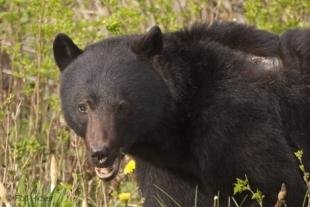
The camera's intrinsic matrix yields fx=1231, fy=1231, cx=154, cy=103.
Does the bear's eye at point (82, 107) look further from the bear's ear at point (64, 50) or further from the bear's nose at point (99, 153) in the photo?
the bear's ear at point (64, 50)

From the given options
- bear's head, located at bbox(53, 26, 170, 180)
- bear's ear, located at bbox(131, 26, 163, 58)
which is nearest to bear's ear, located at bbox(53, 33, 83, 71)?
bear's head, located at bbox(53, 26, 170, 180)

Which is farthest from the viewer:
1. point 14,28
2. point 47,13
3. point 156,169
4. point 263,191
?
point 14,28

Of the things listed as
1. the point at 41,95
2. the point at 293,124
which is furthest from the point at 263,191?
the point at 41,95

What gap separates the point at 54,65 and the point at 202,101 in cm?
266

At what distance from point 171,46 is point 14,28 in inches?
131

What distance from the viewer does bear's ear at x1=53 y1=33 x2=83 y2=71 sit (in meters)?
8.37

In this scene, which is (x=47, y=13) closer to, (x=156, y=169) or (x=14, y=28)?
(x=14, y=28)

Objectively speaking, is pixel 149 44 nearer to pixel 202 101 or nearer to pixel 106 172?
pixel 202 101

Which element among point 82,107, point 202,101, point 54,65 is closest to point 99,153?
point 82,107

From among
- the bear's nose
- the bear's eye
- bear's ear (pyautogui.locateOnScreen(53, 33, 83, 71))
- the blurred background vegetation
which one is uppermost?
bear's ear (pyautogui.locateOnScreen(53, 33, 83, 71))

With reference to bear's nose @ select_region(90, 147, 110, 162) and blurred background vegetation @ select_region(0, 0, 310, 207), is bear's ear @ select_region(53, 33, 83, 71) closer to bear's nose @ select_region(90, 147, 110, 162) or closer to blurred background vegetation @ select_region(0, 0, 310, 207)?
blurred background vegetation @ select_region(0, 0, 310, 207)

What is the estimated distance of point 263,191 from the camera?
26.6 feet

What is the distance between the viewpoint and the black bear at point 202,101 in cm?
808

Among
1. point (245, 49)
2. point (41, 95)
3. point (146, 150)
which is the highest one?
point (245, 49)
